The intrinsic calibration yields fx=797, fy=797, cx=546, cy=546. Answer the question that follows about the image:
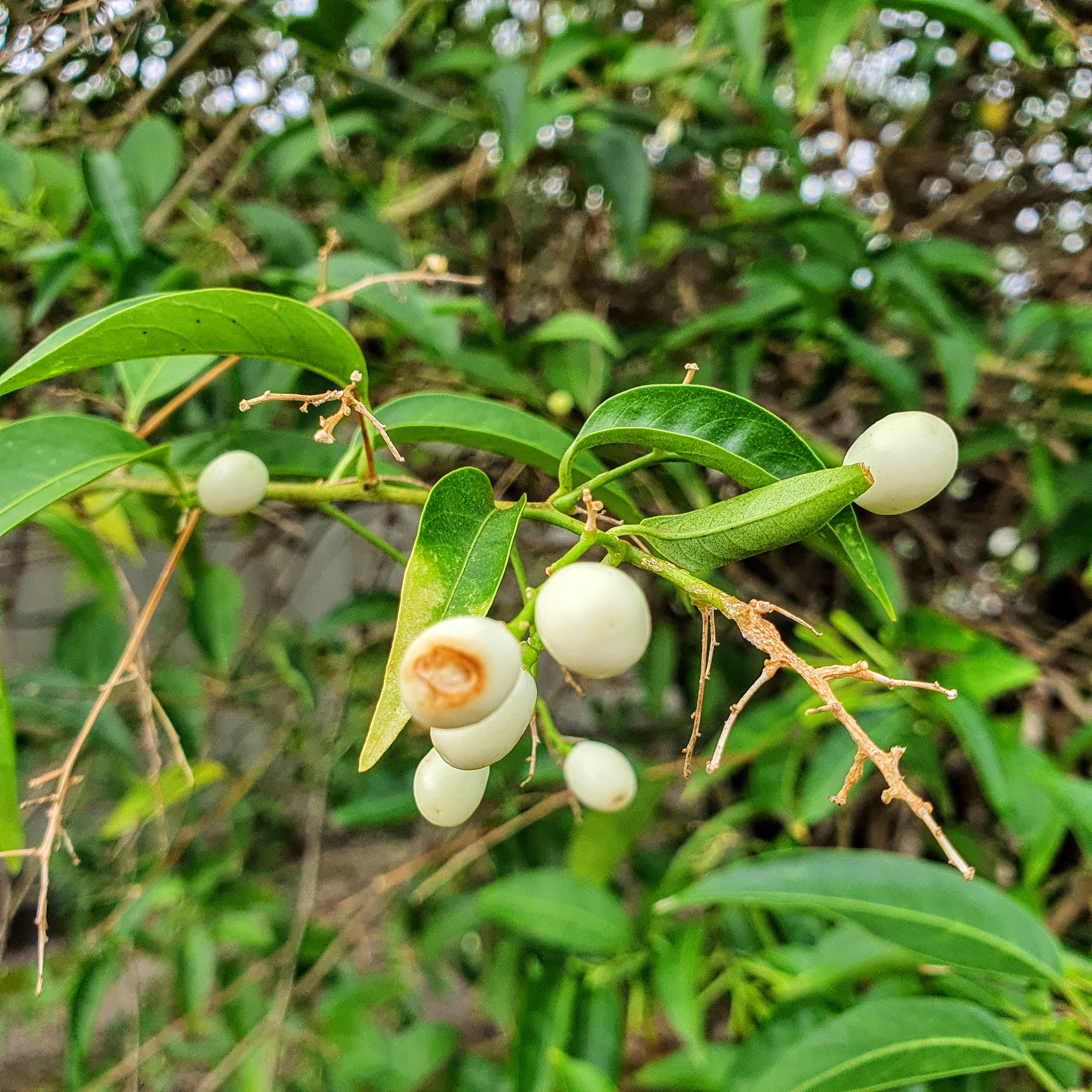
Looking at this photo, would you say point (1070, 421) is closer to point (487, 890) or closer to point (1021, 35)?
point (1021, 35)

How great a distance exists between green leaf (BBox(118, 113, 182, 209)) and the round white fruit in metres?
0.63

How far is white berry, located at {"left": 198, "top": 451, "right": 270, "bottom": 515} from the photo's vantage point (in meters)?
0.34

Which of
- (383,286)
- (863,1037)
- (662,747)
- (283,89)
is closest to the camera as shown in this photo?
(863,1037)

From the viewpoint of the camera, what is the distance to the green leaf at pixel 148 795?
0.77 metres

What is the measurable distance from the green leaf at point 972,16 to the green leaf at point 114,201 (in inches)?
21.5

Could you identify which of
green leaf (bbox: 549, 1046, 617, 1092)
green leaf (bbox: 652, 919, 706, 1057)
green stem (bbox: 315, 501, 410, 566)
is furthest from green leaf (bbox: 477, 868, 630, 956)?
green stem (bbox: 315, 501, 410, 566)

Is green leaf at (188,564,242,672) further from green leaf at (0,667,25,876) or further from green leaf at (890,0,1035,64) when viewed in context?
green leaf at (890,0,1035,64)

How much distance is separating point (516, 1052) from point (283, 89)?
0.93 metres

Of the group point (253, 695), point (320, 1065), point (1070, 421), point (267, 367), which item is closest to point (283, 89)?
point (267, 367)

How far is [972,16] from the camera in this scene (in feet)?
1.66

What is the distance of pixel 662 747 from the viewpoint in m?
0.98

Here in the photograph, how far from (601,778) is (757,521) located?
153mm

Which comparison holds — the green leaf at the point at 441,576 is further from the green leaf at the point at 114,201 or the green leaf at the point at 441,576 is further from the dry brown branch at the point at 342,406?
the green leaf at the point at 114,201

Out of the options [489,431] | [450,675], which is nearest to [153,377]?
[489,431]
